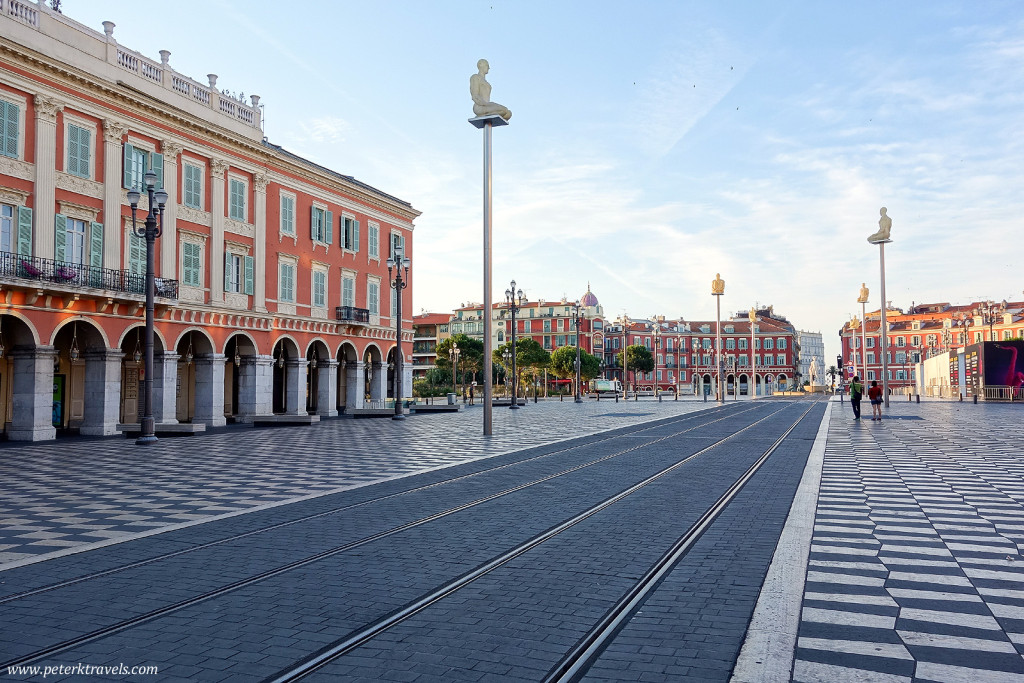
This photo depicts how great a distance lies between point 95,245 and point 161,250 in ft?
9.86

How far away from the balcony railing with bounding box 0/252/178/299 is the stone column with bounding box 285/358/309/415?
30.9 ft

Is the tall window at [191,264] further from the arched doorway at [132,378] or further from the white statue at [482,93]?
the white statue at [482,93]

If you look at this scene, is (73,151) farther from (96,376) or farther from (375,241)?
(375,241)

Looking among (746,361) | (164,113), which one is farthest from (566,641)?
(746,361)

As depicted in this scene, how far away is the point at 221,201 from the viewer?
34250 mm

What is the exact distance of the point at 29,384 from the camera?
2484 cm

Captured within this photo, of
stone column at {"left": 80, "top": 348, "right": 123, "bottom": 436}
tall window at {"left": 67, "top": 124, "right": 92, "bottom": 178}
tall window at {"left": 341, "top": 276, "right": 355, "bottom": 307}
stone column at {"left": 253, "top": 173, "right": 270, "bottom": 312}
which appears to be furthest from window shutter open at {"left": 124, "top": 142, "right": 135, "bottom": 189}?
tall window at {"left": 341, "top": 276, "right": 355, "bottom": 307}

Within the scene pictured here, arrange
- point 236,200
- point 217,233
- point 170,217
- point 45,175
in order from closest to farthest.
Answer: point 45,175, point 170,217, point 217,233, point 236,200

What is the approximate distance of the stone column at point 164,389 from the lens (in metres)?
30.2

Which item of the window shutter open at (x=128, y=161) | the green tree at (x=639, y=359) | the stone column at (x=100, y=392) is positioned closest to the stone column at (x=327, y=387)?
the stone column at (x=100, y=392)

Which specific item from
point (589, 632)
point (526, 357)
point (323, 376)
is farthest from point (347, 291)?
point (526, 357)

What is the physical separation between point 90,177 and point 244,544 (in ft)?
78.9

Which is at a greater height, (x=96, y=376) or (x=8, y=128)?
(x=8, y=128)

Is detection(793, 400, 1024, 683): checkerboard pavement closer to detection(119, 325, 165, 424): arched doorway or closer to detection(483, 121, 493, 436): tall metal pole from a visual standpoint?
detection(483, 121, 493, 436): tall metal pole
